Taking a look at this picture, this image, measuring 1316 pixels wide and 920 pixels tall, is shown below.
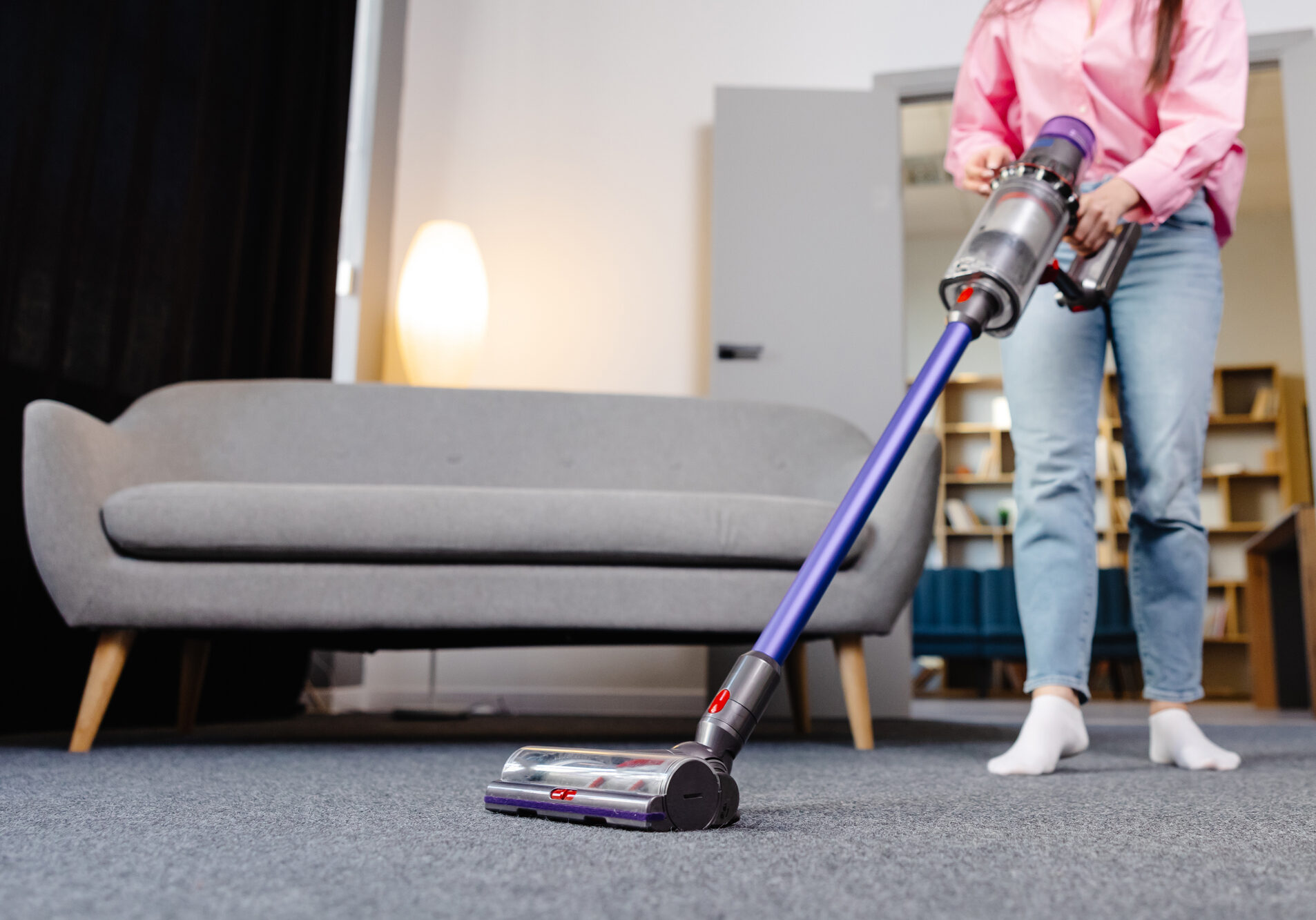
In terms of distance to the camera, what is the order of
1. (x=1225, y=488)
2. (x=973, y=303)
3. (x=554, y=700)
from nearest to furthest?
(x=973, y=303)
(x=554, y=700)
(x=1225, y=488)

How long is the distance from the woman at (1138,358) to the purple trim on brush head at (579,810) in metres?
0.75

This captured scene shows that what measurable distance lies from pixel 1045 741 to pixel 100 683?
127 cm

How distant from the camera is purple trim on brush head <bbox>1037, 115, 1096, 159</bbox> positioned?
113cm

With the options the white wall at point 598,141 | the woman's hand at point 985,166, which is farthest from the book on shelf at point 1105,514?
the woman's hand at point 985,166

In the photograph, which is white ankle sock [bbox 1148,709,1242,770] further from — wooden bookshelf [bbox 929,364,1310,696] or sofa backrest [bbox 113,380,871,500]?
wooden bookshelf [bbox 929,364,1310,696]

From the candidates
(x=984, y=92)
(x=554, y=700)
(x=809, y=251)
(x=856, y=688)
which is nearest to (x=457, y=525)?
(x=856, y=688)

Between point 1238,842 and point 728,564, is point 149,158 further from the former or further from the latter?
point 1238,842

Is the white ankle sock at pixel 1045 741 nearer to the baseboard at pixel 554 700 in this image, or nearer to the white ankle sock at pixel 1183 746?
the white ankle sock at pixel 1183 746

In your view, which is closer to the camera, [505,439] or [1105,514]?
[505,439]

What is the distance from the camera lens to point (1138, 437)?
1431mm

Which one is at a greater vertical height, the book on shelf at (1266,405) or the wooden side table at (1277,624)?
the book on shelf at (1266,405)

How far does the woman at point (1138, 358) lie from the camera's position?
53.7 inches

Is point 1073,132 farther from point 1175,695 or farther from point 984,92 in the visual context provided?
point 1175,695

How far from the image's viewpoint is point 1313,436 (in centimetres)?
294
